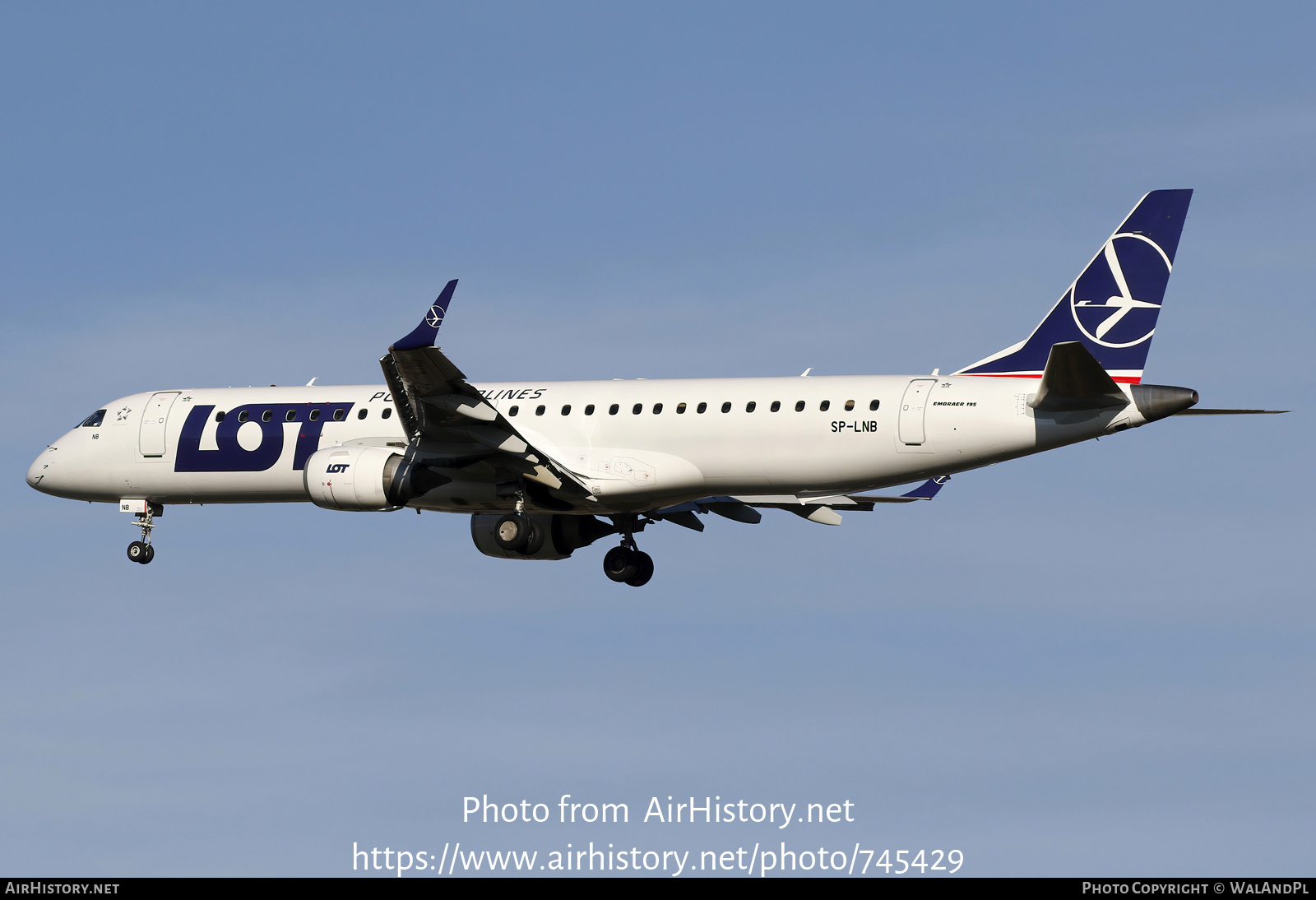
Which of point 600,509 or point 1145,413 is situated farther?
point 600,509

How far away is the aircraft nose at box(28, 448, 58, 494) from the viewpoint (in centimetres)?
3703

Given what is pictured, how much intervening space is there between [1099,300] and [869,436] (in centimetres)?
490

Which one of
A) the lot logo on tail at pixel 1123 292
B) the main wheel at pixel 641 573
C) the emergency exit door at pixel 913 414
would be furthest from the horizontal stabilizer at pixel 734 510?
the lot logo on tail at pixel 1123 292

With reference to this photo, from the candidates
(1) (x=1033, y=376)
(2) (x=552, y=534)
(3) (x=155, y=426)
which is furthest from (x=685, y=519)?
(3) (x=155, y=426)

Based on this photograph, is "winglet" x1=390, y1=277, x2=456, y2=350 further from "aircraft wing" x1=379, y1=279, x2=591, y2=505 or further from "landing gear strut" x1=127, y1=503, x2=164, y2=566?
"landing gear strut" x1=127, y1=503, x2=164, y2=566

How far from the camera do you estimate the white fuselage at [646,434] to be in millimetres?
29578

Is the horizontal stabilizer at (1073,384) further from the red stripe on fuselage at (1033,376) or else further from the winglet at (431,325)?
the winglet at (431,325)

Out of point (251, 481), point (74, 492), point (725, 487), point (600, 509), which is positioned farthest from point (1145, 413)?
point (74, 492)

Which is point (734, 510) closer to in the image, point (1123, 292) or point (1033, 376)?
point (1033, 376)

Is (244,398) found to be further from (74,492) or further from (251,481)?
(74,492)

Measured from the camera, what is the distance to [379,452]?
31.6m

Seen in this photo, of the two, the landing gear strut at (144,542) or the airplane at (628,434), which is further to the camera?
the landing gear strut at (144,542)

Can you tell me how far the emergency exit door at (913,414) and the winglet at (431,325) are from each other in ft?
28.2

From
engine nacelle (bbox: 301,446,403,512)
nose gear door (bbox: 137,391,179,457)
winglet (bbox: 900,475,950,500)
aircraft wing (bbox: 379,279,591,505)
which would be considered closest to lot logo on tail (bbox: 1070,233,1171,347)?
winglet (bbox: 900,475,950,500)
